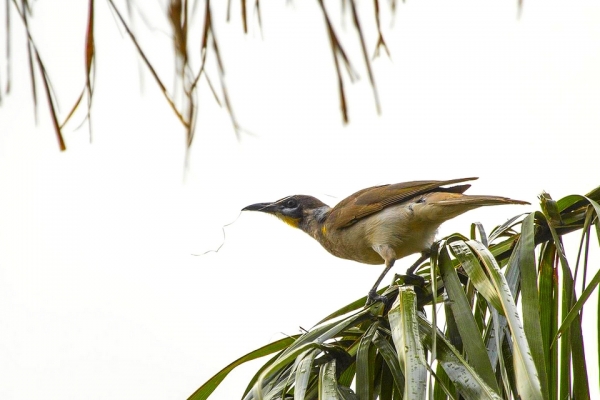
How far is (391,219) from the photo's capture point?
439 centimetres

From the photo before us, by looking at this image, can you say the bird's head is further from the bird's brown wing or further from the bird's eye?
the bird's brown wing

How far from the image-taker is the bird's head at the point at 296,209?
18.0 feet

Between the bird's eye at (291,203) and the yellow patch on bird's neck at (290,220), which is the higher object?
the bird's eye at (291,203)

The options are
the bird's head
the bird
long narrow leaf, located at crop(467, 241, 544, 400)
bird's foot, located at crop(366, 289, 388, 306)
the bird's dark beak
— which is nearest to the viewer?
long narrow leaf, located at crop(467, 241, 544, 400)

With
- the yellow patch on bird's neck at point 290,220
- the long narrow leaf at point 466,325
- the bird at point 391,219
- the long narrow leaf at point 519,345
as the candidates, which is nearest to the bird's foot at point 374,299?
the long narrow leaf at point 466,325

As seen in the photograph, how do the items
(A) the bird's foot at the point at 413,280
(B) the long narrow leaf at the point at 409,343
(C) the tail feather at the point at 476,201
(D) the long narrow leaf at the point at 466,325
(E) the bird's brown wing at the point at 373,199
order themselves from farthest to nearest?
(E) the bird's brown wing at the point at 373,199
(C) the tail feather at the point at 476,201
(A) the bird's foot at the point at 413,280
(D) the long narrow leaf at the point at 466,325
(B) the long narrow leaf at the point at 409,343

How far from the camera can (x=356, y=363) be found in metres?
2.51

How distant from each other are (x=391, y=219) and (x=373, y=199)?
0.31 meters

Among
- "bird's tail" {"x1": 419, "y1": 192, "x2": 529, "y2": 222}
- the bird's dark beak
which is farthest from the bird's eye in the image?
"bird's tail" {"x1": 419, "y1": 192, "x2": 529, "y2": 222}

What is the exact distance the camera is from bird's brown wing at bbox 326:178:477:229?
4316 mm

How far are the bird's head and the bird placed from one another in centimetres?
22

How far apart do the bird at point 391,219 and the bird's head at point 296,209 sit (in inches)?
8.8

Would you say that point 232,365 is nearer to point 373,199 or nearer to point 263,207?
point 373,199

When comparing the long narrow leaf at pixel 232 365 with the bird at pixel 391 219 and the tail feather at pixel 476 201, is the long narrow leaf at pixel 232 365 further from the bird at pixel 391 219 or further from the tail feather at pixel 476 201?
the tail feather at pixel 476 201
